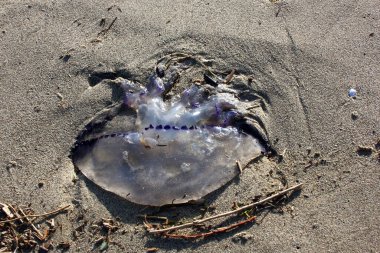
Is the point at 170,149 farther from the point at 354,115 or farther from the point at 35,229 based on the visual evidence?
the point at 354,115

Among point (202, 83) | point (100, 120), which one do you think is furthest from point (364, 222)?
point (100, 120)

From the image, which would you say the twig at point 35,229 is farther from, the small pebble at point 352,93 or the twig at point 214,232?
the small pebble at point 352,93

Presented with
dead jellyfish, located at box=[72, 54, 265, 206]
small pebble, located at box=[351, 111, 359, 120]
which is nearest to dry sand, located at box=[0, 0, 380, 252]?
small pebble, located at box=[351, 111, 359, 120]

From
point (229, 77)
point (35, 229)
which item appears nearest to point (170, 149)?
point (229, 77)

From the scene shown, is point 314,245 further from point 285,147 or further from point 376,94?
point 376,94

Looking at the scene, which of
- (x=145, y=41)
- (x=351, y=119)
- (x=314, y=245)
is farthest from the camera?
(x=145, y=41)
